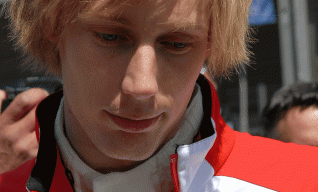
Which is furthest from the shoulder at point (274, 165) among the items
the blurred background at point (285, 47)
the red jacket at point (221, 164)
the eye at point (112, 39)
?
the blurred background at point (285, 47)

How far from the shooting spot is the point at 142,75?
0.95 metres

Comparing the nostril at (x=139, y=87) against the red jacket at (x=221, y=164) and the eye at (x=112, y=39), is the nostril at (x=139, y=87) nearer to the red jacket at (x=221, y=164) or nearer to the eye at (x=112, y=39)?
the eye at (x=112, y=39)

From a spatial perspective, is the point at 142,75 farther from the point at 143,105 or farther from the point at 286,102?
the point at 286,102

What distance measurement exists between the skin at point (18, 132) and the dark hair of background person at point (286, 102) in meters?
1.37

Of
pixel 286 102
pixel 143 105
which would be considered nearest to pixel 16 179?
pixel 143 105

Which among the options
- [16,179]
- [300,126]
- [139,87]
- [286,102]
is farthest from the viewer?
[286,102]

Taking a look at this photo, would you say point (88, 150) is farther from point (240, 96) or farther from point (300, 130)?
point (240, 96)

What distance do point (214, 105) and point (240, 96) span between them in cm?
290

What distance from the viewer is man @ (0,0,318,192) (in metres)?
0.99

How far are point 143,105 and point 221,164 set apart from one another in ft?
1.34

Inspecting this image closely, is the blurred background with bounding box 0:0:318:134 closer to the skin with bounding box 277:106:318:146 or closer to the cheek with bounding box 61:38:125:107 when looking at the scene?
the skin with bounding box 277:106:318:146

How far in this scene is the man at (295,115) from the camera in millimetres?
1974

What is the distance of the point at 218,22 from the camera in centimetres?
113

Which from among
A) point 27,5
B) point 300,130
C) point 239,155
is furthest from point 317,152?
point 27,5
